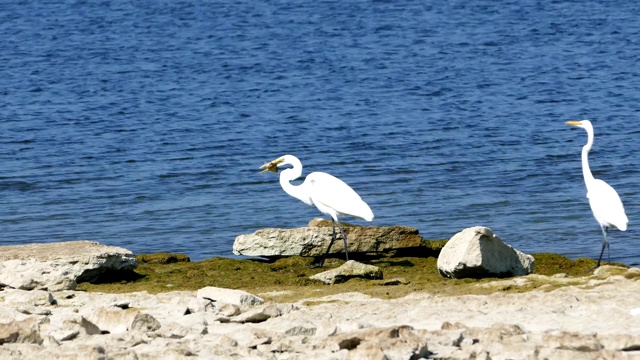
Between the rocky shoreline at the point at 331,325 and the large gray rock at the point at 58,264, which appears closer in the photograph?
the rocky shoreline at the point at 331,325

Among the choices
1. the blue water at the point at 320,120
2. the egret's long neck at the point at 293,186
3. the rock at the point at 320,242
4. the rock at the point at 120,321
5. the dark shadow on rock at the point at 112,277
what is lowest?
the blue water at the point at 320,120

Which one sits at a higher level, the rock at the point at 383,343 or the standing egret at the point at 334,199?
the rock at the point at 383,343

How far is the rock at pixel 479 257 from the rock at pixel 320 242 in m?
1.27

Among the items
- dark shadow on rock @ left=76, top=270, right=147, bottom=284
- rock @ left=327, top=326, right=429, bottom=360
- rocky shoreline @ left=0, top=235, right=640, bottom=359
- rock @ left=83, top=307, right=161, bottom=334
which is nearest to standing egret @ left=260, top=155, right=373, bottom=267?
rocky shoreline @ left=0, top=235, right=640, bottom=359

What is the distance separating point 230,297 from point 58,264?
1.99 m

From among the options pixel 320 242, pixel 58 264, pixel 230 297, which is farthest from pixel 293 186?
pixel 230 297

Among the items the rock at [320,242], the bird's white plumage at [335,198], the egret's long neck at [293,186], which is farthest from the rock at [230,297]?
the egret's long neck at [293,186]

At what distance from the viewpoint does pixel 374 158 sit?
53.8ft

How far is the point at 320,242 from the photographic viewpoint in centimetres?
1102

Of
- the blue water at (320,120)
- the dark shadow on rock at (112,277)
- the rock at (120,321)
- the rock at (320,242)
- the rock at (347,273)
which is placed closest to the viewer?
the rock at (120,321)

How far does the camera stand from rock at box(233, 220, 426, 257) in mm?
10719

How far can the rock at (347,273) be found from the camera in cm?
935

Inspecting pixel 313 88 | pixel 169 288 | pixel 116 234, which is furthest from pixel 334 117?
pixel 169 288

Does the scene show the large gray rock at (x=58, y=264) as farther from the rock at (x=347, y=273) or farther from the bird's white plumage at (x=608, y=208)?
the bird's white plumage at (x=608, y=208)
